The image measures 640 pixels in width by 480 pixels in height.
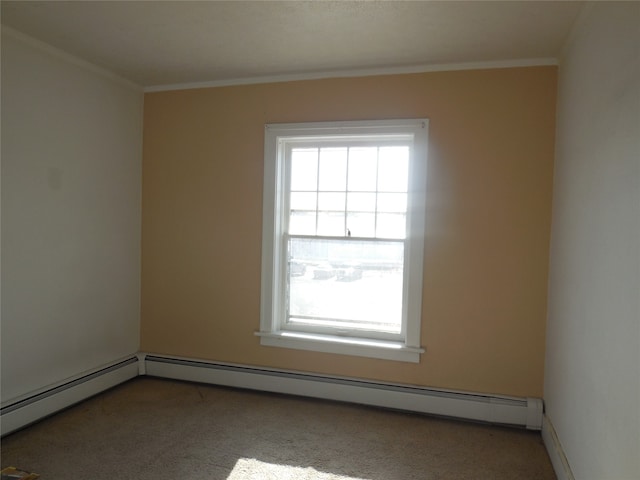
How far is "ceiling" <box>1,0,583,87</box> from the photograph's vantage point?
7.44 feet

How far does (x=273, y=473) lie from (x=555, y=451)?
64.7 inches

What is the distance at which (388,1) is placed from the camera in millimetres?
2182

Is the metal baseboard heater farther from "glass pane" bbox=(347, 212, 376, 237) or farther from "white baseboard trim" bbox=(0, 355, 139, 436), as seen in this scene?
"glass pane" bbox=(347, 212, 376, 237)

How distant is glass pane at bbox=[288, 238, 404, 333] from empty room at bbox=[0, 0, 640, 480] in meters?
0.02

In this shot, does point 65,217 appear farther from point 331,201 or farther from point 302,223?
point 331,201

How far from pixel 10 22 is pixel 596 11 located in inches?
127

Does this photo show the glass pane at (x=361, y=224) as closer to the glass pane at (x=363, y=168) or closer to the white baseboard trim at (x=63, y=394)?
the glass pane at (x=363, y=168)

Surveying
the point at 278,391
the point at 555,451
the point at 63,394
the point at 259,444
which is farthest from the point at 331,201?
the point at 63,394

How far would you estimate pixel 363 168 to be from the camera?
10.8 feet

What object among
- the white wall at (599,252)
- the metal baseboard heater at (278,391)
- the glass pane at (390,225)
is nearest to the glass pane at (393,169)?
the glass pane at (390,225)

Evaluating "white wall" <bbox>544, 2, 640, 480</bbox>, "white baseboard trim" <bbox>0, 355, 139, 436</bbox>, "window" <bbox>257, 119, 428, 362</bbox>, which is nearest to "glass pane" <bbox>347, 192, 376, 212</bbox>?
"window" <bbox>257, 119, 428, 362</bbox>

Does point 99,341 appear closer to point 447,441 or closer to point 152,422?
point 152,422

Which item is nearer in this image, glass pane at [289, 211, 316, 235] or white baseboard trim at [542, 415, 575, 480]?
white baseboard trim at [542, 415, 575, 480]

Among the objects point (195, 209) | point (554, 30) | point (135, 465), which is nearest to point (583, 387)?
point (554, 30)
